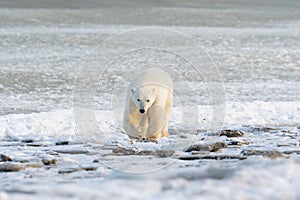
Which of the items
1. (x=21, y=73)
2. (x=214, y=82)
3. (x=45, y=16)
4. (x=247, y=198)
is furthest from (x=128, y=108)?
(x=45, y=16)

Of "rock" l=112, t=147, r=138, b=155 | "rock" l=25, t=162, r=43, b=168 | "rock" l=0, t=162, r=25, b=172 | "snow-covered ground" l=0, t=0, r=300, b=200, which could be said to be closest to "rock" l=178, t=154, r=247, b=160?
"snow-covered ground" l=0, t=0, r=300, b=200

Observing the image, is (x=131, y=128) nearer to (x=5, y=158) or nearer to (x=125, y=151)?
(x=125, y=151)

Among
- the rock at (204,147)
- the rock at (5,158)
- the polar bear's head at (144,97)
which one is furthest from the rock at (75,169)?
the polar bear's head at (144,97)

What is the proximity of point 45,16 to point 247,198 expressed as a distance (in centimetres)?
1978

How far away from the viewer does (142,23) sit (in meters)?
21.3

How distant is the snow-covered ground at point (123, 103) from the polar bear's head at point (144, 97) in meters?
0.36

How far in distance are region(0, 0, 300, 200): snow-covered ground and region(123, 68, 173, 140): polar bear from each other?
21 centimetres

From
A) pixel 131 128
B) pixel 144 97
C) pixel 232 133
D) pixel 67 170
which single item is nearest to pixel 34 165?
pixel 67 170

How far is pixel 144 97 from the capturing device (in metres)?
6.75

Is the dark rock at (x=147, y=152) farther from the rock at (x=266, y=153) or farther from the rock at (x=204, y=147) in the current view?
the rock at (x=266, y=153)

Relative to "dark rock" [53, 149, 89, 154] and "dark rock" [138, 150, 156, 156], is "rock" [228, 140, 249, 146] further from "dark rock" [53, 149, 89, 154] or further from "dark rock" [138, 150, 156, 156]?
"dark rock" [53, 149, 89, 154]

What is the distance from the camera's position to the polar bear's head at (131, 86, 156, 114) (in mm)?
6738

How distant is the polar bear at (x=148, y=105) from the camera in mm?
6801

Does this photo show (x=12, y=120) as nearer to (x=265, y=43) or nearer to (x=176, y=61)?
(x=176, y=61)
